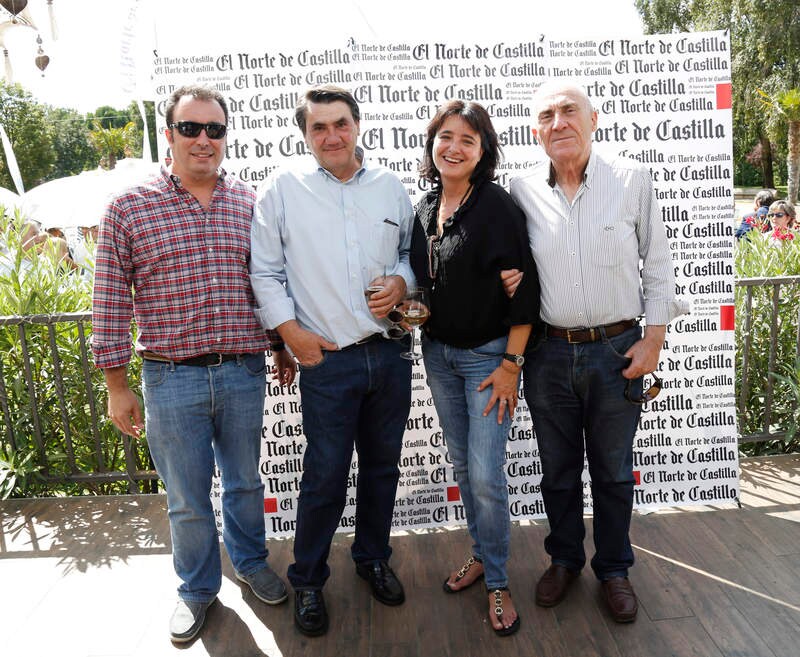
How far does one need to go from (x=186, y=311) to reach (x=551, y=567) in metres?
1.80

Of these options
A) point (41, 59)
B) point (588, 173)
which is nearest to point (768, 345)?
point (588, 173)

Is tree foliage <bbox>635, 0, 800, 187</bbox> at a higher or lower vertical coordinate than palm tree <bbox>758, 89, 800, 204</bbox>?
higher

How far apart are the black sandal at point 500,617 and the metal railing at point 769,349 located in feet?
7.17

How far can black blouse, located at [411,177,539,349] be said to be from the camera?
7.80ft

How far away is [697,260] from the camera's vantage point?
10.9ft

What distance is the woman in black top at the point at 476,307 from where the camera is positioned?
94.2 inches

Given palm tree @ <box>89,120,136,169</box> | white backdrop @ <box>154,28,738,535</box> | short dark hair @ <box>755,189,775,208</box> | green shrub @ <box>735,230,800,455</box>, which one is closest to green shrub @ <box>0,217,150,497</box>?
white backdrop @ <box>154,28,738,535</box>

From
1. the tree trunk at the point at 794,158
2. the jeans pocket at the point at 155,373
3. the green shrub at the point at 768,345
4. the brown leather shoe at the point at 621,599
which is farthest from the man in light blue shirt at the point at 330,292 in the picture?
the tree trunk at the point at 794,158

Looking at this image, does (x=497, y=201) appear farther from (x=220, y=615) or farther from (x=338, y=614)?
(x=220, y=615)

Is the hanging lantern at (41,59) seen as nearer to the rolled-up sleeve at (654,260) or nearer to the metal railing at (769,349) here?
the rolled-up sleeve at (654,260)

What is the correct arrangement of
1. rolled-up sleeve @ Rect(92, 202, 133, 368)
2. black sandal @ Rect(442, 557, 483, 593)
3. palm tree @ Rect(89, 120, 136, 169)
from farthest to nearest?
1. palm tree @ Rect(89, 120, 136, 169)
2. black sandal @ Rect(442, 557, 483, 593)
3. rolled-up sleeve @ Rect(92, 202, 133, 368)

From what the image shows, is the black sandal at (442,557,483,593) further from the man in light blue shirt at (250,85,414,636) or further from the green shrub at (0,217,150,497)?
the green shrub at (0,217,150,497)

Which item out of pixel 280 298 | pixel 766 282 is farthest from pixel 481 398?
pixel 766 282

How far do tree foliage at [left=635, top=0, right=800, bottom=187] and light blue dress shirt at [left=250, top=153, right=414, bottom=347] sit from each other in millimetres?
22443
